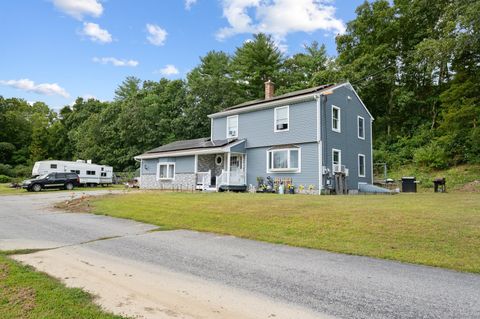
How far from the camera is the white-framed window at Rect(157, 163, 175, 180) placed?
81.3 ft

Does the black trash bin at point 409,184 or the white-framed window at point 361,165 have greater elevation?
the white-framed window at point 361,165

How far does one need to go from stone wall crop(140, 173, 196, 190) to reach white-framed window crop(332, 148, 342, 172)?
9407mm

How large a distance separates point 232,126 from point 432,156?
1492cm

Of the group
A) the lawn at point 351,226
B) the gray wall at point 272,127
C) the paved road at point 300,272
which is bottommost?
the paved road at point 300,272

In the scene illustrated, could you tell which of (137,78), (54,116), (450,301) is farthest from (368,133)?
(54,116)

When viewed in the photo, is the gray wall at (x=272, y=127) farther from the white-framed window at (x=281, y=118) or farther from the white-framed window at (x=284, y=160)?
the white-framed window at (x=284, y=160)

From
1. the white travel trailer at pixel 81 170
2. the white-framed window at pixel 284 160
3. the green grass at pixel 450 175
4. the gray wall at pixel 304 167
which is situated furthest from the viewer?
the white travel trailer at pixel 81 170

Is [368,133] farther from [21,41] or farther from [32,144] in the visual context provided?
[32,144]

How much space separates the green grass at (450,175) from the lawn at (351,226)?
1195 centimetres

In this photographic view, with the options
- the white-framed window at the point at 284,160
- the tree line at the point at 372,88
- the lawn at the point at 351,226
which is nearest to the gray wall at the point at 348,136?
the white-framed window at the point at 284,160

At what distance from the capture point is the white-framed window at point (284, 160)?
19.0m

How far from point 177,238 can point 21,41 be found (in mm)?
16617

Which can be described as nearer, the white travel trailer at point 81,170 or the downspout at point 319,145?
the downspout at point 319,145

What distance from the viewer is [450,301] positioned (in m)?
3.98
